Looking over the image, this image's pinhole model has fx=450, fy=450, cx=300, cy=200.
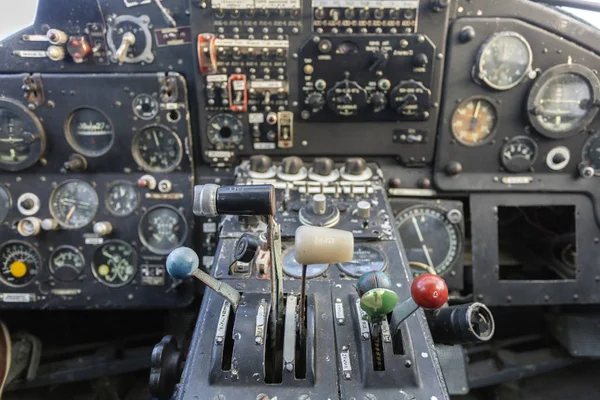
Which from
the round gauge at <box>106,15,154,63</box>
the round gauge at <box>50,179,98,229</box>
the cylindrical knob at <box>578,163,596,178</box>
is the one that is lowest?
the round gauge at <box>50,179,98,229</box>

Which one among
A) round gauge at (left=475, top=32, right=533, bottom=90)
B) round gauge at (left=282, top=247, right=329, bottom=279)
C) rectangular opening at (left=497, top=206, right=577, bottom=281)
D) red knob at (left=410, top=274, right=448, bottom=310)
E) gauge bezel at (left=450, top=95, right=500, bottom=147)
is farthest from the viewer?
rectangular opening at (left=497, top=206, right=577, bottom=281)

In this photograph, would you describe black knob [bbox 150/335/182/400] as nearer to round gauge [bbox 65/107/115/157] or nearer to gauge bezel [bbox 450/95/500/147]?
round gauge [bbox 65/107/115/157]

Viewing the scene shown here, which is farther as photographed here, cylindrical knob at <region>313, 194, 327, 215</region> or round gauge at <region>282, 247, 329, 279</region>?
cylindrical knob at <region>313, 194, 327, 215</region>

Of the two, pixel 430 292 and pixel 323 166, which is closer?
pixel 430 292

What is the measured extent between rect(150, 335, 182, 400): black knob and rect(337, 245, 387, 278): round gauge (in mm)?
661

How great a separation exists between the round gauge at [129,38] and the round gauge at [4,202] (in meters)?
0.96

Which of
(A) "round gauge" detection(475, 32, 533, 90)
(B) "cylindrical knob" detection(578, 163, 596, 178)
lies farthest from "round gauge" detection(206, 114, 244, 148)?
(B) "cylindrical knob" detection(578, 163, 596, 178)

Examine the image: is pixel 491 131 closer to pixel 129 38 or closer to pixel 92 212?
pixel 129 38

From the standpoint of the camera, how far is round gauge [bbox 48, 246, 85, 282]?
2.51m

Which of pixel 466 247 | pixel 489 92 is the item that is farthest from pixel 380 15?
pixel 466 247

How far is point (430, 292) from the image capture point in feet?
3.66

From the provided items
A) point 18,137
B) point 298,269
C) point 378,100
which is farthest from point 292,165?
point 18,137

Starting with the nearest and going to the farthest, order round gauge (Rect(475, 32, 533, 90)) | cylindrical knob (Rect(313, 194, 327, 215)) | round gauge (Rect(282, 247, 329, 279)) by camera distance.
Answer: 1. round gauge (Rect(282, 247, 329, 279))
2. cylindrical knob (Rect(313, 194, 327, 215))
3. round gauge (Rect(475, 32, 533, 90))

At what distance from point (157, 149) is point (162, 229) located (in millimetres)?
450
